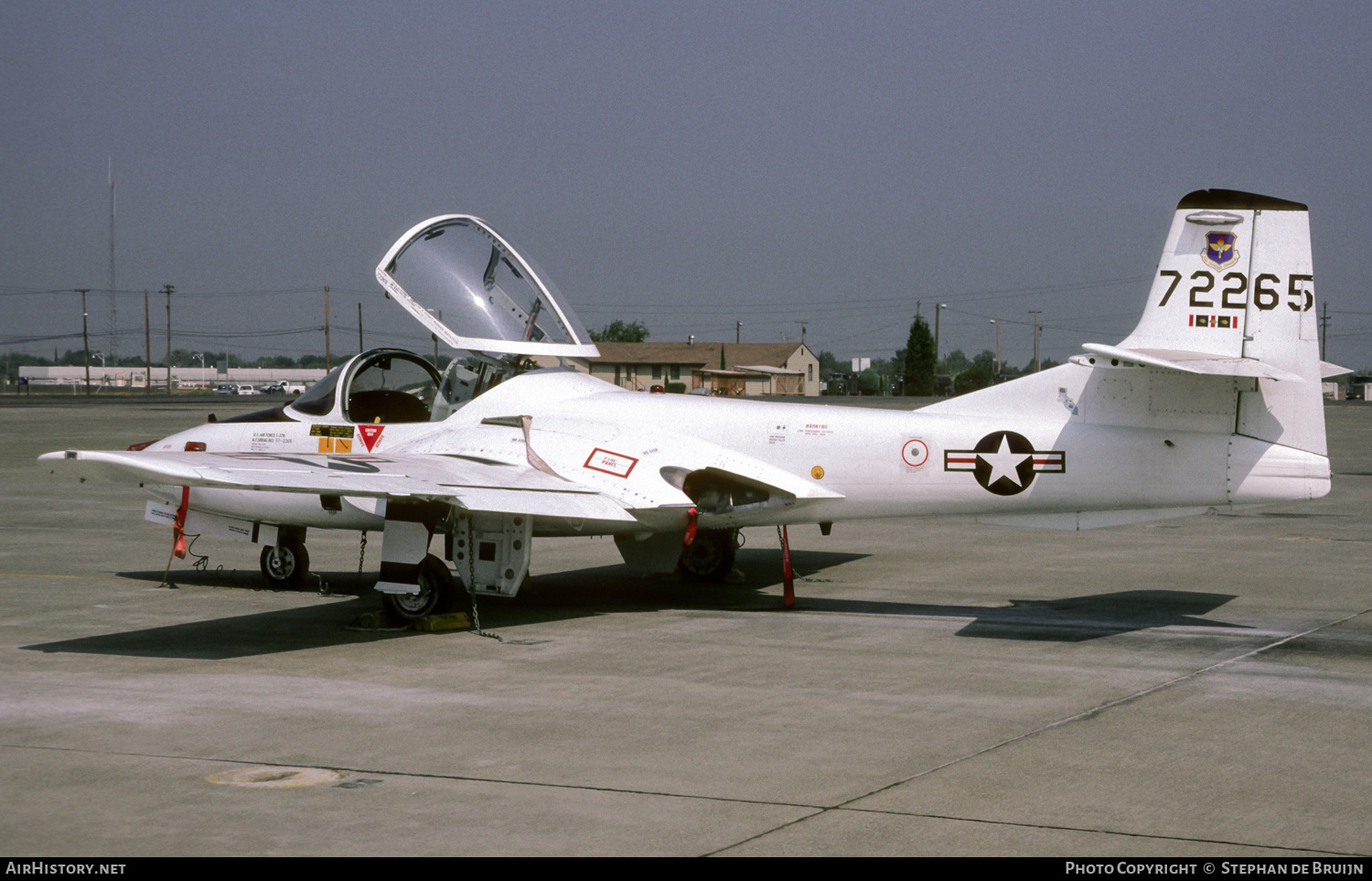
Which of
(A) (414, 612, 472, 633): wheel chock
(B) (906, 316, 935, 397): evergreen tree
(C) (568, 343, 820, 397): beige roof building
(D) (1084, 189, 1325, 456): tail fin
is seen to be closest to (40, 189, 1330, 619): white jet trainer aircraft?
(D) (1084, 189, 1325, 456): tail fin

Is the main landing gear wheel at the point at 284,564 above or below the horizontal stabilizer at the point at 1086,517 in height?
below

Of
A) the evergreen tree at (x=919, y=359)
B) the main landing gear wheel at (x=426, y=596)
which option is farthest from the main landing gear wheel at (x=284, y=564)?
the evergreen tree at (x=919, y=359)

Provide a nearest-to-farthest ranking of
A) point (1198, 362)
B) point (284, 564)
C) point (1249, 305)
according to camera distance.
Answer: point (1198, 362), point (1249, 305), point (284, 564)

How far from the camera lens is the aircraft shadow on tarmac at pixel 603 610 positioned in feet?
33.9

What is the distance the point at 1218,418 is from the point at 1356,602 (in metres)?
3.23

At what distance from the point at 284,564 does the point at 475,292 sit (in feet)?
12.1

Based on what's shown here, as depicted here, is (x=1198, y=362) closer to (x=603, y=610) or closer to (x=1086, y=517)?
(x=1086, y=517)

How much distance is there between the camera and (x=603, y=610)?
12109mm

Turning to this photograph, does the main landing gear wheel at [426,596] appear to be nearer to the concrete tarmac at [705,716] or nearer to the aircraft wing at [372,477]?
the concrete tarmac at [705,716]

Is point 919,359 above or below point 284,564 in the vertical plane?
above

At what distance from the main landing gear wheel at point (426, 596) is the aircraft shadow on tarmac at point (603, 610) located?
20cm

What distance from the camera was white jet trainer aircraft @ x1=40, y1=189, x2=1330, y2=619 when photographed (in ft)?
33.3

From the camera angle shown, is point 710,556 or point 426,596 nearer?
point 426,596

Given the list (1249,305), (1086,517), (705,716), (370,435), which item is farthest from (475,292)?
(1249,305)
